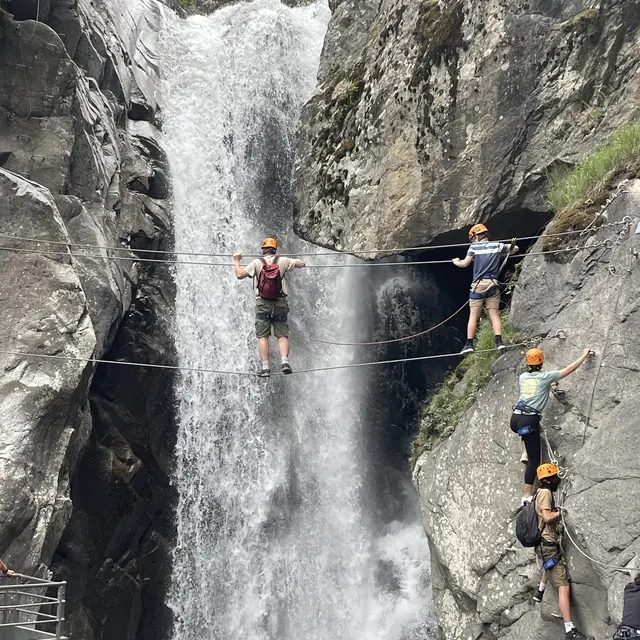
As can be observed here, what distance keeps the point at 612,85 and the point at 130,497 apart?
12.7m

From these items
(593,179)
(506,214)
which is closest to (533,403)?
(593,179)

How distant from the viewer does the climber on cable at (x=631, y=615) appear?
525 centimetres

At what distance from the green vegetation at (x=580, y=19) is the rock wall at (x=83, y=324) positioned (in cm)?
827

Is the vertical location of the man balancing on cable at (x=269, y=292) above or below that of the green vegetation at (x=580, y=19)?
below

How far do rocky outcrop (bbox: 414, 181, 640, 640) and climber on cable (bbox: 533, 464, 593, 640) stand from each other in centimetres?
12

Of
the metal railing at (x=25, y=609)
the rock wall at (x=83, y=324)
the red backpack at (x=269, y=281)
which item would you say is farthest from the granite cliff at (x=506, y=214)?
the metal railing at (x=25, y=609)

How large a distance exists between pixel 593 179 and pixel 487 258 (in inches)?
77.0

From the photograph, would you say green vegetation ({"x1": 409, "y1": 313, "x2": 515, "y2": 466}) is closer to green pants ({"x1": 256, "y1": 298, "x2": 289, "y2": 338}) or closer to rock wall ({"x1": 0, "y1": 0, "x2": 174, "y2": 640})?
green pants ({"x1": 256, "y1": 298, "x2": 289, "y2": 338})

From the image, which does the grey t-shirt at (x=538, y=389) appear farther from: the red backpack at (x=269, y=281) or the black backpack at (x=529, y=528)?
the red backpack at (x=269, y=281)

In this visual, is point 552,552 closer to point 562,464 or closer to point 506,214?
point 562,464

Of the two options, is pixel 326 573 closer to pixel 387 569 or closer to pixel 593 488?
pixel 387 569

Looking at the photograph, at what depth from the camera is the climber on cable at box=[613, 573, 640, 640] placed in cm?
525

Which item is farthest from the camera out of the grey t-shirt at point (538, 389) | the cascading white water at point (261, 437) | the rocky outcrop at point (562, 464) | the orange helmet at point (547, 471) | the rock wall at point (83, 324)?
the cascading white water at point (261, 437)

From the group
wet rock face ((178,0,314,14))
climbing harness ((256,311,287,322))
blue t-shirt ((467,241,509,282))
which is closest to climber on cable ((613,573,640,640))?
blue t-shirt ((467,241,509,282))
